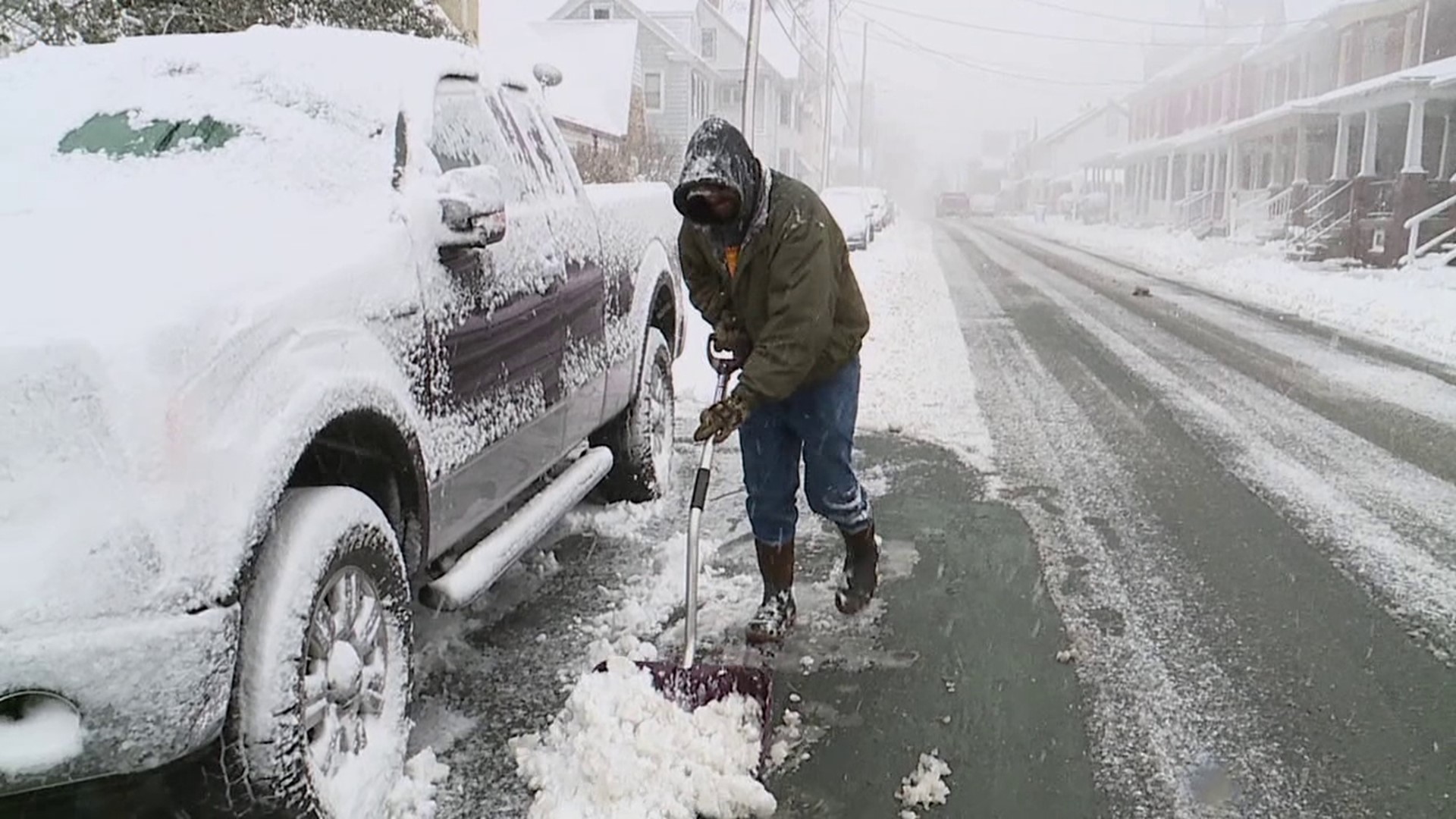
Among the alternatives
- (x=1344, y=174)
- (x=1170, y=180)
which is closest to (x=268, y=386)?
(x=1344, y=174)

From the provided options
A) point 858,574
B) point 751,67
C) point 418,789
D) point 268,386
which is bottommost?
point 418,789

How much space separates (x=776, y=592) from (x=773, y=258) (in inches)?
49.1

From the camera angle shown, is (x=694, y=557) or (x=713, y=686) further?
(x=694, y=557)

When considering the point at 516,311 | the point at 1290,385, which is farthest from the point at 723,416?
the point at 1290,385

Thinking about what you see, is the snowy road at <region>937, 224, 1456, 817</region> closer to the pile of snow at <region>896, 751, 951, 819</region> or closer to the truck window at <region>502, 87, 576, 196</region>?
the pile of snow at <region>896, 751, 951, 819</region>

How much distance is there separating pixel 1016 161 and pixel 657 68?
223 ft

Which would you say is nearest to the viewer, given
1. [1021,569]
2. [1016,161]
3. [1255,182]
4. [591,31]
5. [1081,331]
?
[1021,569]

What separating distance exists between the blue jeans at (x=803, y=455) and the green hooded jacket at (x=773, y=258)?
0.17 metres

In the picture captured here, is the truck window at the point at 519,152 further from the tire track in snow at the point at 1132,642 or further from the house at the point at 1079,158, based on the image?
the house at the point at 1079,158

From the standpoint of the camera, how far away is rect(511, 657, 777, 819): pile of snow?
3.11m

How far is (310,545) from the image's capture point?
8.78ft

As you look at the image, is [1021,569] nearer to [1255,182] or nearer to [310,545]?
A: [310,545]

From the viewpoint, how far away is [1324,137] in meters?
34.6

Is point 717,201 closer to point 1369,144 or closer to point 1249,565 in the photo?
point 1249,565
